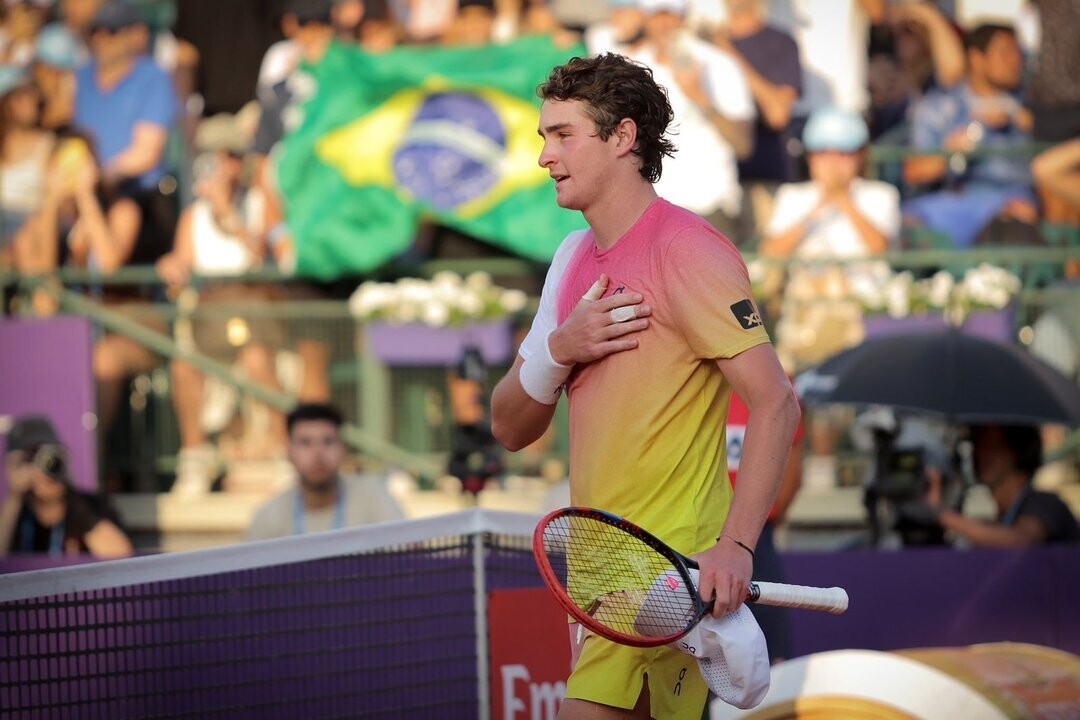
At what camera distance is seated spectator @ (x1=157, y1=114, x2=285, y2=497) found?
10.1 meters

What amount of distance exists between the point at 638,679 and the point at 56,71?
8882 millimetres

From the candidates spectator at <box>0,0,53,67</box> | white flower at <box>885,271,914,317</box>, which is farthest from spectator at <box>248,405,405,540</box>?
spectator at <box>0,0,53,67</box>

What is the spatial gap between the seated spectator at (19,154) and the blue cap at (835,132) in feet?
16.4

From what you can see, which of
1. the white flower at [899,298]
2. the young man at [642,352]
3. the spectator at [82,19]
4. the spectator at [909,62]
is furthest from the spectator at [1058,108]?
the young man at [642,352]

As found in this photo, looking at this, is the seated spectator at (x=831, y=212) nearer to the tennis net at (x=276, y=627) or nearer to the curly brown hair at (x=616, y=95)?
the tennis net at (x=276, y=627)

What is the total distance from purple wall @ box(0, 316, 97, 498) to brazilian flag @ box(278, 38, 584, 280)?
1541mm

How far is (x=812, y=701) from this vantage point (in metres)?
4.25

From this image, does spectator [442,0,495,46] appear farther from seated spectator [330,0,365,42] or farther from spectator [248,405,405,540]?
spectator [248,405,405,540]

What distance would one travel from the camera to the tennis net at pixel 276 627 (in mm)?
4180

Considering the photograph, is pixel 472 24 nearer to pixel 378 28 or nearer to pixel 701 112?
pixel 378 28

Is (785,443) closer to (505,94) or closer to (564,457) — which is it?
(564,457)

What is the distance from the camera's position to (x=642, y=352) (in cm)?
342

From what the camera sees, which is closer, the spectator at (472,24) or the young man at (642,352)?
the young man at (642,352)

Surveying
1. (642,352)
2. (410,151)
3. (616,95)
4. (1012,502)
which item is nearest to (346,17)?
(410,151)
